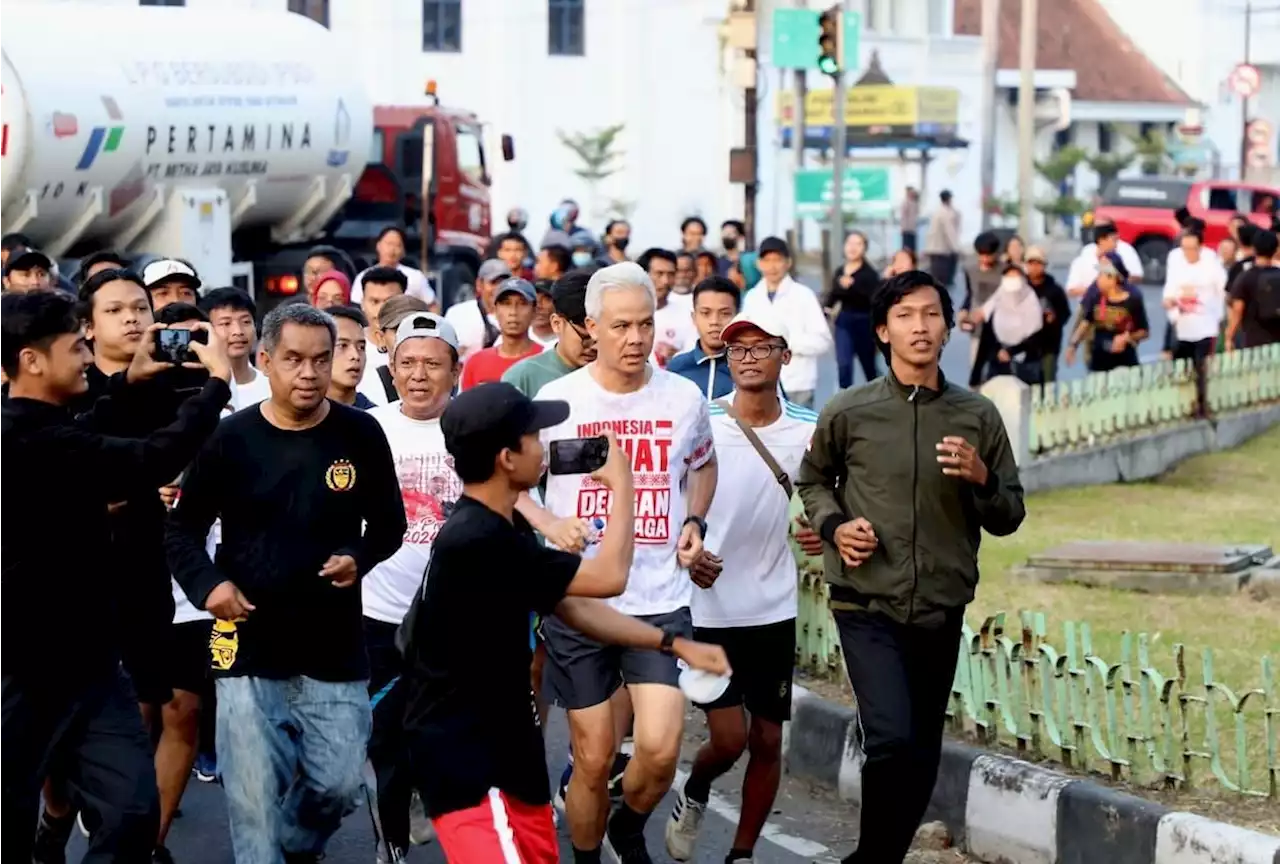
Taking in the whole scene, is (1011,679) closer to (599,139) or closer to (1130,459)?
(1130,459)

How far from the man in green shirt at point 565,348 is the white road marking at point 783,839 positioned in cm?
145

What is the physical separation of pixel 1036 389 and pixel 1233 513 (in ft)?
4.97

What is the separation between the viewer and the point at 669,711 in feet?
21.7

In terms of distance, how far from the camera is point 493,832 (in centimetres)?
513

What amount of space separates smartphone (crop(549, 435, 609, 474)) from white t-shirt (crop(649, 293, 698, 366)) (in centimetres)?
732

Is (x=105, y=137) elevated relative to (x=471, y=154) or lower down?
lower down

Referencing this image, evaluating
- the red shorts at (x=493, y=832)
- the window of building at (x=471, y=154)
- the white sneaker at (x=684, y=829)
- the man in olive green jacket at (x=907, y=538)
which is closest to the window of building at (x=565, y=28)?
the window of building at (x=471, y=154)

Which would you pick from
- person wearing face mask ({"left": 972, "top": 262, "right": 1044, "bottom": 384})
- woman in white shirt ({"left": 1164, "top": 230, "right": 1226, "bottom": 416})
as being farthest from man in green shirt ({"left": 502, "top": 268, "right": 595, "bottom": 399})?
woman in white shirt ({"left": 1164, "top": 230, "right": 1226, "bottom": 416})

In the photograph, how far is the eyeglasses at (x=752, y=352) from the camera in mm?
7250

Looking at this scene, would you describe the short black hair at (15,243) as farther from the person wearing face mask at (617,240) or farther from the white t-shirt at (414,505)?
the person wearing face mask at (617,240)

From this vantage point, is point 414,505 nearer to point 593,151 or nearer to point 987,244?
point 987,244

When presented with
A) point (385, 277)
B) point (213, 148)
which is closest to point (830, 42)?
point (213, 148)

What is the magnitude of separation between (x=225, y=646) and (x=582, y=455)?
137 centimetres

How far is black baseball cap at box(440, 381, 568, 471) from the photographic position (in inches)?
201
